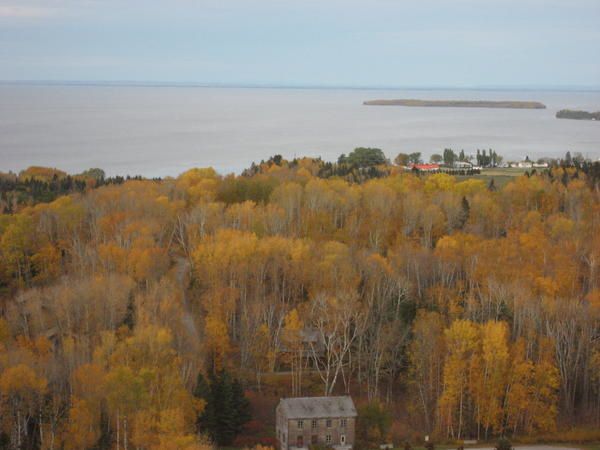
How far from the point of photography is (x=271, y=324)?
37.1 meters

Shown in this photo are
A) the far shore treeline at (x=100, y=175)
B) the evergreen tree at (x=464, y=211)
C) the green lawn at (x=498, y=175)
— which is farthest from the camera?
the green lawn at (x=498, y=175)

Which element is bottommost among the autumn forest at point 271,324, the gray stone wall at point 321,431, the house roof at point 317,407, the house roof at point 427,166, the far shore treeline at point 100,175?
the gray stone wall at point 321,431

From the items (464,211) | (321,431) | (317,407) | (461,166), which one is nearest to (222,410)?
(317,407)

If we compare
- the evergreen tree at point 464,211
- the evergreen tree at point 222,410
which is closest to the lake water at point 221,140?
the evergreen tree at point 464,211

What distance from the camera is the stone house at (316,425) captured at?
97.1ft

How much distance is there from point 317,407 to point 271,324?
7537 mm

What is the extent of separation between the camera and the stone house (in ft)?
97.1

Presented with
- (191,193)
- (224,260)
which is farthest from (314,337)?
(191,193)

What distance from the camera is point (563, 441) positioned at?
31.7 metres

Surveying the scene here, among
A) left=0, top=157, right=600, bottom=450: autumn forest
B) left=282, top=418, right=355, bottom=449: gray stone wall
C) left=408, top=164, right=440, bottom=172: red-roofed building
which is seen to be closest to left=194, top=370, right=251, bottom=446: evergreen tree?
left=0, top=157, right=600, bottom=450: autumn forest

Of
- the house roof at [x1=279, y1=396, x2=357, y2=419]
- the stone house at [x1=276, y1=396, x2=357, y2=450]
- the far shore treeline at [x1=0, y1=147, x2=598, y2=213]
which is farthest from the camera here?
the far shore treeline at [x1=0, y1=147, x2=598, y2=213]

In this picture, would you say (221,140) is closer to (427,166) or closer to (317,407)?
(427,166)

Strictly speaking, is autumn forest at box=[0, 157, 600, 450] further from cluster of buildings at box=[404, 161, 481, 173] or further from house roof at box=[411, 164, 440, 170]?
house roof at box=[411, 164, 440, 170]

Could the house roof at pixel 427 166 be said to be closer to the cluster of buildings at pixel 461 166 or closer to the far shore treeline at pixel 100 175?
the cluster of buildings at pixel 461 166
